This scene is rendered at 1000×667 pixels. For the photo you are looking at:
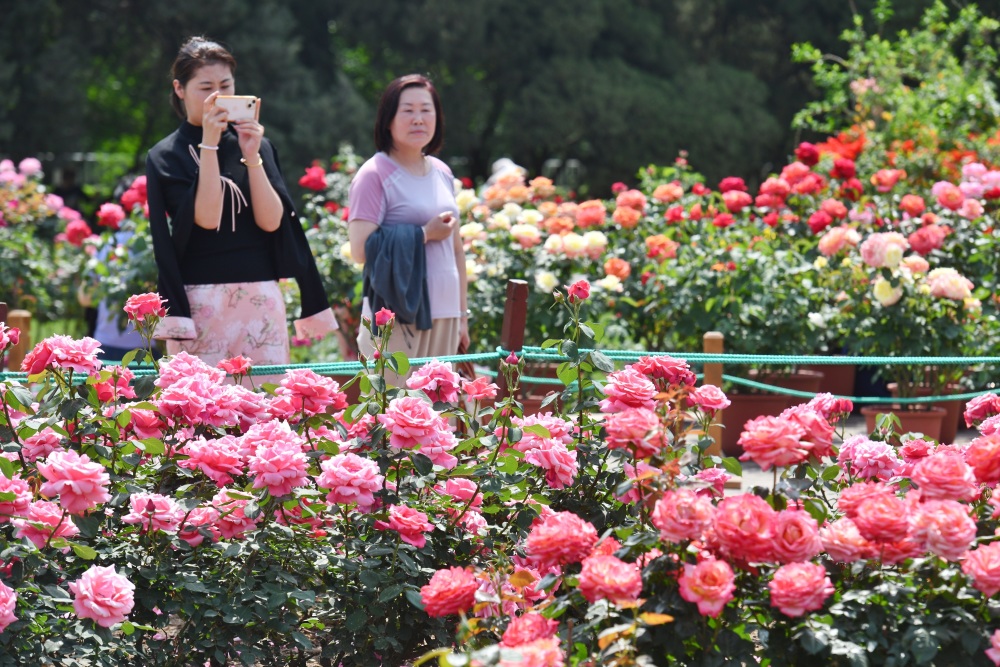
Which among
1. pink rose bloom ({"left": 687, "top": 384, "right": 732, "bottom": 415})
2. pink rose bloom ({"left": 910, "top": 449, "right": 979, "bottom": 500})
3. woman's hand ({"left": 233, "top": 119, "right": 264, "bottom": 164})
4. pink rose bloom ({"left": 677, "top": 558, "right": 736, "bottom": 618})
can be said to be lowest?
pink rose bloom ({"left": 677, "top": 558, "right": 736, "bottom": 618})

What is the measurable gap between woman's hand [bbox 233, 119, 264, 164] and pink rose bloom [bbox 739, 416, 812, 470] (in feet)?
6.98

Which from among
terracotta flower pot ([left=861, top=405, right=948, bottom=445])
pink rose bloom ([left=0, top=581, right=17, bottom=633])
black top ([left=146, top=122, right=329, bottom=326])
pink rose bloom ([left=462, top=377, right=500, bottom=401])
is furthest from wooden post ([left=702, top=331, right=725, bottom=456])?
pink rose bloom ([left=0, top=581, right=17, bottom=633])

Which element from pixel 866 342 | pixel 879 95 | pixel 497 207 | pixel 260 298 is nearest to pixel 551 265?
pixel 497 207

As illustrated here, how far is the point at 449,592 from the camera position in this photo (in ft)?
6.91

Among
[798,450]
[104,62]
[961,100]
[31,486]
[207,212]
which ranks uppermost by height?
[104,62]

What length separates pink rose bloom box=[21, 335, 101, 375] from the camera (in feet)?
8.54

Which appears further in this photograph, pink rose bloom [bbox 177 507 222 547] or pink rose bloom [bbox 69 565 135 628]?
pink rose bloom [bbox 177 507 222 547]

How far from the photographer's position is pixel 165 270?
12.3ft

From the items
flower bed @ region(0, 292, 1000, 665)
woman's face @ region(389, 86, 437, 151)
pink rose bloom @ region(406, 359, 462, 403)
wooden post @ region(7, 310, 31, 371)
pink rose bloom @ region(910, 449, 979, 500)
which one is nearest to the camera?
flower bed @ region(0, 292, 1000, 665)

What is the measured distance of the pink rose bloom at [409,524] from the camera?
2.50 meters

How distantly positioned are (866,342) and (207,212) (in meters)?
3.26

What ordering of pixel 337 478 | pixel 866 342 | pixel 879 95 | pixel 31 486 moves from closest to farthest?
pixel 337 478, pixel 31 486, pixel 866 342, pixel 879 95

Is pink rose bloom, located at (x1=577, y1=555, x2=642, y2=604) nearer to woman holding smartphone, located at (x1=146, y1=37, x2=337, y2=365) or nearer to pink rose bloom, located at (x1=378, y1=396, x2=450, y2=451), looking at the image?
pink rose bloom, located at (x1=378, y1=396, x2=450, y2=451)

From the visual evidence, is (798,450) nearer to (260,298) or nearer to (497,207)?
(260,298)
